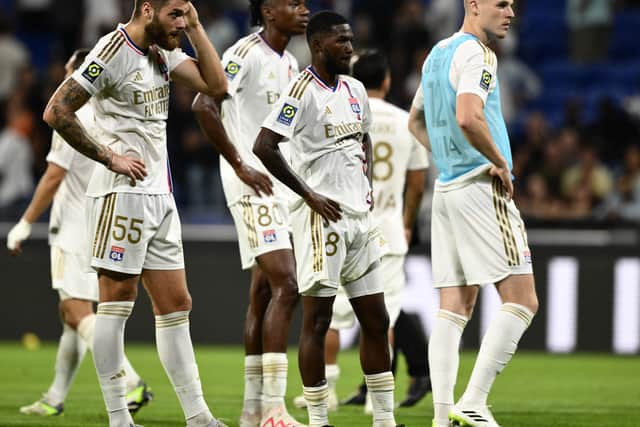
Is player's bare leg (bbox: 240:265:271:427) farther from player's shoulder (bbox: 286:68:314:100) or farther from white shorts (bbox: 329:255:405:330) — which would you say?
white shorts (bbox: 329:255:405:330)

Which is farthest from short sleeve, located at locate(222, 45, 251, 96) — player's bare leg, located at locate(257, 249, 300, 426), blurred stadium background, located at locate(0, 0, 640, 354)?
blurred stadium background, located at locate(0, 0, 640, 354)

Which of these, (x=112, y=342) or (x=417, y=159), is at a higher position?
(x=417, y=159)

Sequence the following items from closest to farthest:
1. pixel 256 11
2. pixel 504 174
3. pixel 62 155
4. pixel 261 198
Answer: pixel 504 174 → pixel 261 198 → pixel 256 11 → pixel 62 155

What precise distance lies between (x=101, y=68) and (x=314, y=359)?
6.19ft

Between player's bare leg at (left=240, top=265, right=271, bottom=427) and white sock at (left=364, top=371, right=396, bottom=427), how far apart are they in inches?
36.6

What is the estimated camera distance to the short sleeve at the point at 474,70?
6.39 m

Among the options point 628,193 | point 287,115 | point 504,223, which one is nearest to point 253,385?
point 287,115

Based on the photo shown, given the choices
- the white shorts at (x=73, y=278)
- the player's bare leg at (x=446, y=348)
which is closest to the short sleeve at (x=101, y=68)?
the player's bare leg at (x=446, y=348)

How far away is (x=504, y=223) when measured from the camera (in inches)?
256

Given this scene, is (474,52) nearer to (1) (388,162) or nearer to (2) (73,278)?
(1) (388,162)

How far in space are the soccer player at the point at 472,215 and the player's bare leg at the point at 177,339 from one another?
4.24 ft

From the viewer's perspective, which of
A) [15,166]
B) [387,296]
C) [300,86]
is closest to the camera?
[300,86]

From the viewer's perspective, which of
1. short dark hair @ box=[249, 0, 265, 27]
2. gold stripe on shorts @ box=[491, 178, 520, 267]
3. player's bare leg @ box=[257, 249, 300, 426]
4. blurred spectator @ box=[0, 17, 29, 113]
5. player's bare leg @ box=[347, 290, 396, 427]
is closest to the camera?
gold stripe on shorts @ box=[491, 178, 520, 267]

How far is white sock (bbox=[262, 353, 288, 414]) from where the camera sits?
273 inches
